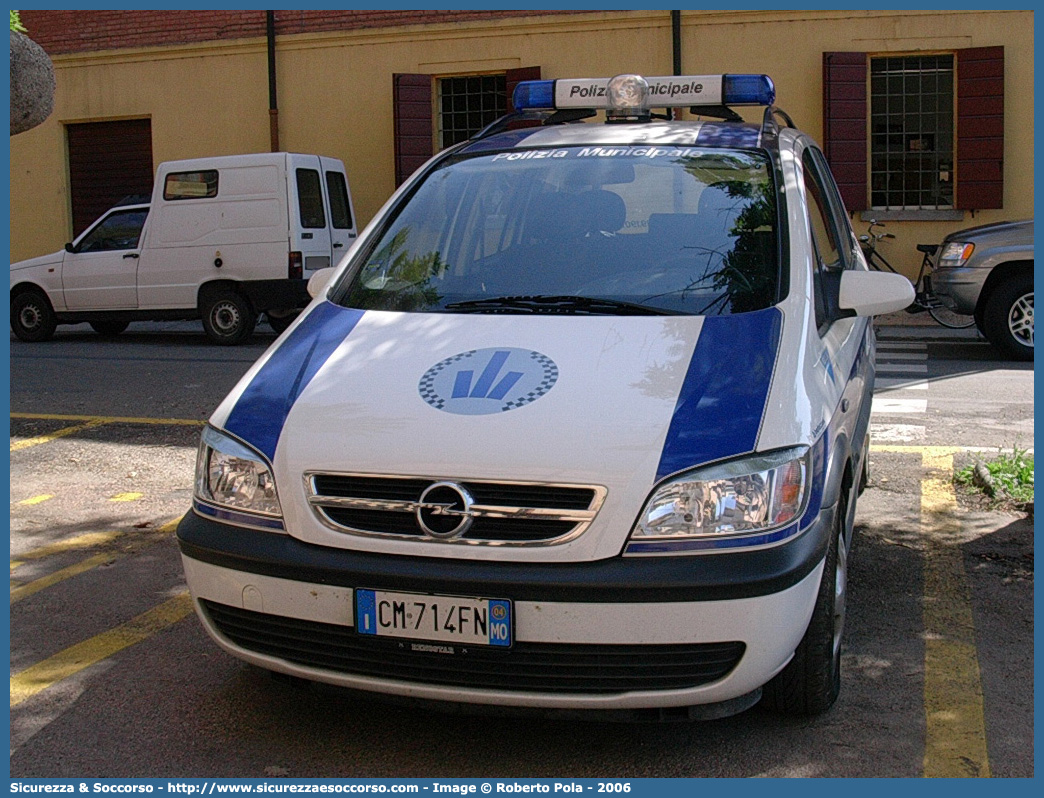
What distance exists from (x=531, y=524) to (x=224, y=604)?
91 centimetres

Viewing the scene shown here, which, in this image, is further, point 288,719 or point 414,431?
point 288,719

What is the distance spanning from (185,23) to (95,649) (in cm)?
1589

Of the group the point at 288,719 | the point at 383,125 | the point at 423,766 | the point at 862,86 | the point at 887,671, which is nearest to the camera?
the point at 423,766

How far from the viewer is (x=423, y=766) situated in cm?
332

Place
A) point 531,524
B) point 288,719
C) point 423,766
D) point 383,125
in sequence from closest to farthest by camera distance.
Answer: point 531,524 < point 423,766 < point 288,719 < point 383,125

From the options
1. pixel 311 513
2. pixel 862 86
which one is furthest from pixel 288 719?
pixel 862 86

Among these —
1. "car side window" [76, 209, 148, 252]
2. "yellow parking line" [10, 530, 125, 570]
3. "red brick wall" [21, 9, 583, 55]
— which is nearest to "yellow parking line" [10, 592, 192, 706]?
"yellow parking line" [10, 530, 125, 570]

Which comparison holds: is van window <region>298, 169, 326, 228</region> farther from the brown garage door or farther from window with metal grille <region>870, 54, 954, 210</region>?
window with metal grille <region>870, 54, 954, 210</region>

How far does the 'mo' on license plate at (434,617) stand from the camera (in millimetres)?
3070

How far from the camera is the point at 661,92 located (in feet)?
17.7

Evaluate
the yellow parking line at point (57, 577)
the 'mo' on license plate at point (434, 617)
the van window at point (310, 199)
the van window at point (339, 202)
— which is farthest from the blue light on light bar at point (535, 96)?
the van window at point (339, 202)

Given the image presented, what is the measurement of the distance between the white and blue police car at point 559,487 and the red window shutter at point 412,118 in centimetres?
1351
